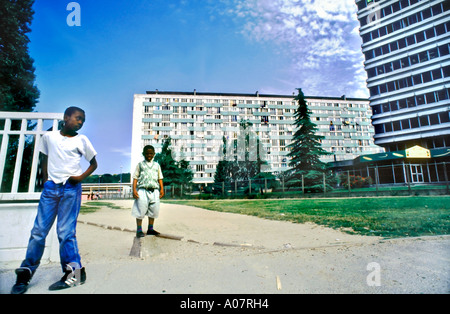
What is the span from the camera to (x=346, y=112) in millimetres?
65625

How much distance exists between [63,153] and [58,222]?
1.95 feet

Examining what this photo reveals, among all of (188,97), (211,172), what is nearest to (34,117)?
(211,172)

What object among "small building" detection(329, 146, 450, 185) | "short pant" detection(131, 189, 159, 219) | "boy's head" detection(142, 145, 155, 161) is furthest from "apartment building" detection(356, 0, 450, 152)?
"short pant" detection(131, 189, 159, 219)

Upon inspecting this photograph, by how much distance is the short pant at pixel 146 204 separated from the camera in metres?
3.72

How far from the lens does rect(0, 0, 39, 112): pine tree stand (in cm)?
366

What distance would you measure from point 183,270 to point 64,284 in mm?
940

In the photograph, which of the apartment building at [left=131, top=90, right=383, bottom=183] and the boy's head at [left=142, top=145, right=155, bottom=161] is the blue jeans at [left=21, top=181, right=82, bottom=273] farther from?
the apartment building at [left=131, top=90, right=383, bottom=183]

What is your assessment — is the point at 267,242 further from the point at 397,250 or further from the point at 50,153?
the point at 50,153

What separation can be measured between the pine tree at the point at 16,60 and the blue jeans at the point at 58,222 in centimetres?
292

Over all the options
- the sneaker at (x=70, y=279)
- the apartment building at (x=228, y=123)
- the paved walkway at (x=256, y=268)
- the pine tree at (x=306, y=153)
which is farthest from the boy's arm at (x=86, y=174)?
the apartment building at (x=228, y=123)

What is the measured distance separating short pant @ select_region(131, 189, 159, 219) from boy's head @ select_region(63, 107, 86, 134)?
1887 mm

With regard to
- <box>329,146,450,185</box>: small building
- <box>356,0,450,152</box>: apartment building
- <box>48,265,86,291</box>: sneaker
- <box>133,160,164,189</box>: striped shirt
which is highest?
<box>356,0,450,152</box>: apartment building
